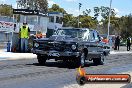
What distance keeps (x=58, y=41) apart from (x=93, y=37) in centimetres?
279

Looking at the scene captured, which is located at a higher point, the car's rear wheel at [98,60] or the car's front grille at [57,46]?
the car's front grille at [57,46]

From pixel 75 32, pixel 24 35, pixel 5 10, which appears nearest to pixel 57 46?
pixel 75 32

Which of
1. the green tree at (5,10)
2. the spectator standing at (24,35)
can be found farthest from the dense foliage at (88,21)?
the spectator standing at (24,35)

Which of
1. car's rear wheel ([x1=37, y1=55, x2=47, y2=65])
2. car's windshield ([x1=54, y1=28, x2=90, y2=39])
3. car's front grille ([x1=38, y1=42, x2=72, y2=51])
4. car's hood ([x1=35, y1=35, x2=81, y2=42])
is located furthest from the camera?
car's windshield ([x1=54, y1=28, x2=90, y2=39])

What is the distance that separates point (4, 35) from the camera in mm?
40562

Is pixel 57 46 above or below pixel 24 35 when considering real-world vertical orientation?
below

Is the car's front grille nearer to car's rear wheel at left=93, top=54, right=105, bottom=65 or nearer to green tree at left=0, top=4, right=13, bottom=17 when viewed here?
car's rear wheel at left=93, top=54, right=105, bottom=65

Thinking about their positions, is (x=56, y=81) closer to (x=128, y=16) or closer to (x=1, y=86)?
(x=1, y=86)

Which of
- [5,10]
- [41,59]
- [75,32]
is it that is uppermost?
[5,10]

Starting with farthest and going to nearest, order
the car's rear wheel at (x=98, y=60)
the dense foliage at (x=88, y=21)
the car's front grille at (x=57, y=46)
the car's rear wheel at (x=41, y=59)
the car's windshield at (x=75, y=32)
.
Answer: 1. the dense foliage at (x=88, y=21)
2. the car's rear wheel at (x=98, y=60)
3. the car's windshield at (x=75, y=32)
4. the car's rear wheel at (x=41, y=59)
5. the car's front grille at (x=57, y=46)

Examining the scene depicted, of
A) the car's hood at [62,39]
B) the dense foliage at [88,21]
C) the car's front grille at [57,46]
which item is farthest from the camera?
the dense foliage at [88,21]

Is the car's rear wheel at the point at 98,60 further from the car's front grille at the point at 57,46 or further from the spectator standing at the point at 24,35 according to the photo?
the spectator standing at the point at 24,35

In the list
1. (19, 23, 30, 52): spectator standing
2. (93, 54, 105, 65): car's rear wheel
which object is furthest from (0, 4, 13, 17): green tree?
(93, 54, 105, 65): car's rear wheel

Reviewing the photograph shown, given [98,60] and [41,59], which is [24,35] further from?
[41,59]
